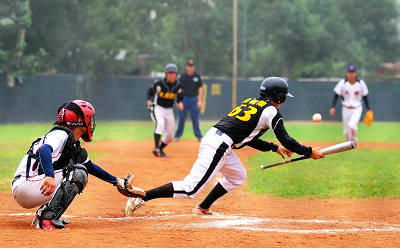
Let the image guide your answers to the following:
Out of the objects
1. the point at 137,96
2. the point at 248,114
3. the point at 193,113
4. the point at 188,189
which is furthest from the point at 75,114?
the point at 137,96

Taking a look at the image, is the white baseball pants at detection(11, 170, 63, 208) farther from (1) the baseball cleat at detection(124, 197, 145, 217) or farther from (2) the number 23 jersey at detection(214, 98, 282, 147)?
(2) the number 23 jersey at detection(214, 98, 282, 147)

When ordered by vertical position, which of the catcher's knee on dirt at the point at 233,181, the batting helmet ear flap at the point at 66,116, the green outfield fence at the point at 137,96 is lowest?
the green outfield fence at the point at 137,96

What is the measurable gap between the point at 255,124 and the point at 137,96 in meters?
28.5

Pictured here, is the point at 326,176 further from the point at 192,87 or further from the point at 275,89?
the point at 192,87

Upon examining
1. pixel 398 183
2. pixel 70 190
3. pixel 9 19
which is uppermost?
pixel 9 19

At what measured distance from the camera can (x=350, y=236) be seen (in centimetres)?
621

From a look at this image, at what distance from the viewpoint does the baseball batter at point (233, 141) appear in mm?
7000

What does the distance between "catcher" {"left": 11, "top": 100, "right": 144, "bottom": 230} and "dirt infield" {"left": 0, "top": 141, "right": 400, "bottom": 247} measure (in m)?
0.24

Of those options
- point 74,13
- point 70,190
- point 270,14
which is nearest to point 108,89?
point 74,13

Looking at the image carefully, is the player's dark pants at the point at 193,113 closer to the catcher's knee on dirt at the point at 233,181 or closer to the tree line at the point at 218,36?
the catcher's knee on dirt at the point at 233,181

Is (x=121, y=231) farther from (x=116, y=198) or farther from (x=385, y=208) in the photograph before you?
(x=385, y=208)

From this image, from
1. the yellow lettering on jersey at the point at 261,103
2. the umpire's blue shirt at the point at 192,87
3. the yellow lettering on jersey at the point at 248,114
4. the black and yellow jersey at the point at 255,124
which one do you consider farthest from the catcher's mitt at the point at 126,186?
the umpire's blue shirt at the point at 192,87

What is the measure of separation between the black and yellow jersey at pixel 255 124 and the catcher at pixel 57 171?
5.17ft

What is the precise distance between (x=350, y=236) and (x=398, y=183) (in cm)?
522
